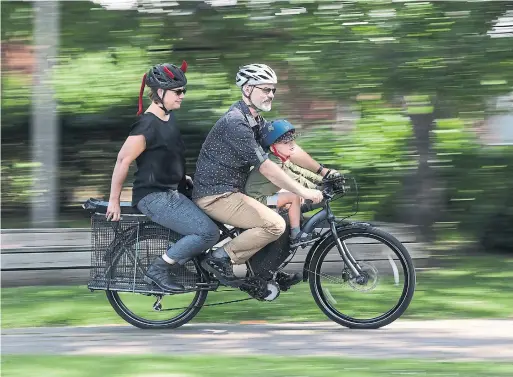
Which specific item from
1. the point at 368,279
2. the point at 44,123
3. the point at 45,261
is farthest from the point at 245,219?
the point at 44,123

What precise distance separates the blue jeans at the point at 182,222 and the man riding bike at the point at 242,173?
0.36 ft

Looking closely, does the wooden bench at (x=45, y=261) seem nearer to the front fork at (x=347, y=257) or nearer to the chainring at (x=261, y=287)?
the chainring at (x=261, y=287)

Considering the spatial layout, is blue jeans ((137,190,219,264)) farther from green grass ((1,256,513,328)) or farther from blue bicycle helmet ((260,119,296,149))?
blue bicycle helmet ((260,119,296,149))

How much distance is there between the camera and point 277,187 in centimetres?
657

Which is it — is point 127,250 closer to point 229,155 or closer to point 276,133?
point 229,155

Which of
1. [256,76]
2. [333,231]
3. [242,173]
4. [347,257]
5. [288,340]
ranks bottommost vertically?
[288,340]

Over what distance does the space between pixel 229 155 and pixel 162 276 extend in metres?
1.01

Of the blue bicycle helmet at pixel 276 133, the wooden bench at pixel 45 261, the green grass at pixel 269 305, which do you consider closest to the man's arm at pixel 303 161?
the blue bicycle helmet at pixel 276 133

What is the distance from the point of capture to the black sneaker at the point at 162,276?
6.49m

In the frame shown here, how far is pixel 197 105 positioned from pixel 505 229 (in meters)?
3.74

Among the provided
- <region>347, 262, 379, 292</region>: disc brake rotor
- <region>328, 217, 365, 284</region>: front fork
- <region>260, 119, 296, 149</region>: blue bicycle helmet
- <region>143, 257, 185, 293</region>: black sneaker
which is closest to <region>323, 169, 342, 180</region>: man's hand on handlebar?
<region>328, 217, 365, 284</region>: front fork

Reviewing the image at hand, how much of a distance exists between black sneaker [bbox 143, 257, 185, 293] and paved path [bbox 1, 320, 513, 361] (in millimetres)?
336

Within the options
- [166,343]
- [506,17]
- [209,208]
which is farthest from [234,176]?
[506,17]

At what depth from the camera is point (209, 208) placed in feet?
21.1
